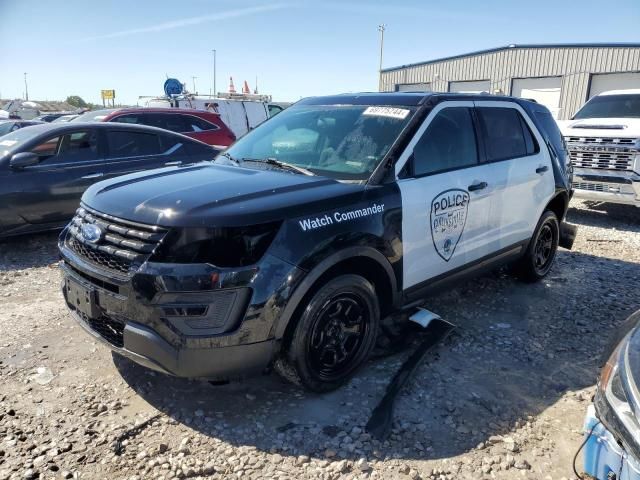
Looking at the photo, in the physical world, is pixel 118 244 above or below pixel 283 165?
below

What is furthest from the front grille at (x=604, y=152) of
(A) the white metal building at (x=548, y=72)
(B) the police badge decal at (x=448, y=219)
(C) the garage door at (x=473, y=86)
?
(C) the garage door at (x=473, y=86)

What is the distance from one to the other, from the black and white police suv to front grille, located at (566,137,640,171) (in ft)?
14.4

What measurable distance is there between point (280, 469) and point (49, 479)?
44.3 inches

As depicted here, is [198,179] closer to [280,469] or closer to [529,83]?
[280,469]

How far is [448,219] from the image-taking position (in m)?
3.76

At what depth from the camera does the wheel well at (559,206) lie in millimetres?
5342

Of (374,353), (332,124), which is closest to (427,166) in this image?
(332,124)

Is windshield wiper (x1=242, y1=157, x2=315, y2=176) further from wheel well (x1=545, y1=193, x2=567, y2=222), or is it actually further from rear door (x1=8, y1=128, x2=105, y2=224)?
rear door (x1=8, y1=128, x2=105, y2=224)

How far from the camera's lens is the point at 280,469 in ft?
8.51

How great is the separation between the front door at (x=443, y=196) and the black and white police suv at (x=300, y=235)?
14mm

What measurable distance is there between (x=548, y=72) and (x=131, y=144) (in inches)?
877

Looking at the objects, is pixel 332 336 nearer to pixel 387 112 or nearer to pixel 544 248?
pixel 387 112

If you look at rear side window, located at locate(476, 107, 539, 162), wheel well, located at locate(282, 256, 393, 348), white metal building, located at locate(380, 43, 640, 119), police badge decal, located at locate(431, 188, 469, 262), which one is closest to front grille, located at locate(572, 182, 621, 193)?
rear side window, located at locate(476, 107, 539, 162)

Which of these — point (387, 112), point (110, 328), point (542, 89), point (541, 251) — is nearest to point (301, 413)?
point (110, 328)
